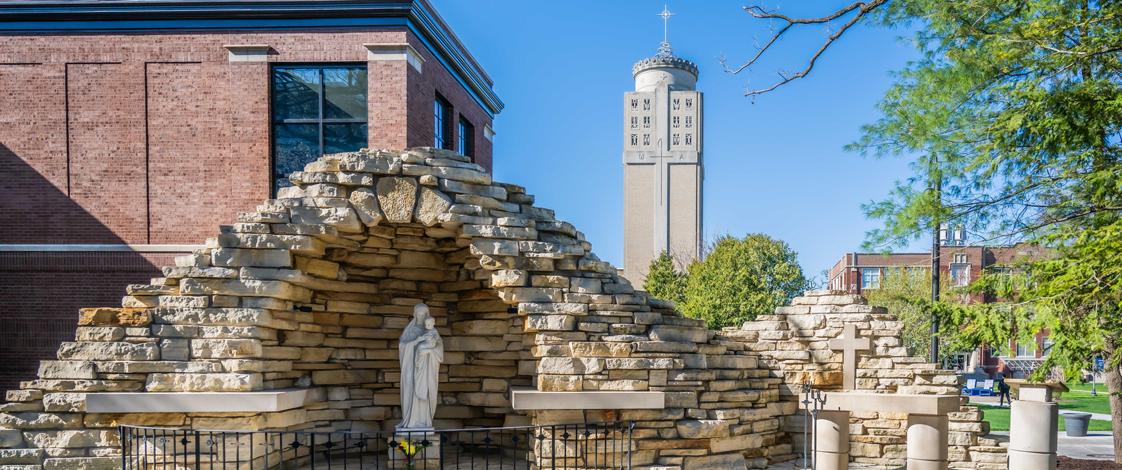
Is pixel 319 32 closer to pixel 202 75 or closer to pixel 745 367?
pixel 202 75

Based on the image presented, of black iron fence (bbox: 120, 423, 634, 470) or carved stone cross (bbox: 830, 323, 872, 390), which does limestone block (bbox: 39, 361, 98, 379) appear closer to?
black iron fence (bbox: 120, 423, 634, 470)

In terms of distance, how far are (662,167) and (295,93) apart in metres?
50.3

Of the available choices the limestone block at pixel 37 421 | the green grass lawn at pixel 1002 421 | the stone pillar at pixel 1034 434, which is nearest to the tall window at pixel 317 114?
the limestone block at pixel 37 421

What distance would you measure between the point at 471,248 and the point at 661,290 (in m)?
20.5

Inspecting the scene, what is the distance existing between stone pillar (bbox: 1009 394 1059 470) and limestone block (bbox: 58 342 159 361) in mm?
9963

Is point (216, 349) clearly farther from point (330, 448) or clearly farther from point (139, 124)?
point (139, 124)

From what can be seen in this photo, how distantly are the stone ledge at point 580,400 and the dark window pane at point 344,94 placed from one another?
7.04 meters

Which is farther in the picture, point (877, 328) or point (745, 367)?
point (877, 328)

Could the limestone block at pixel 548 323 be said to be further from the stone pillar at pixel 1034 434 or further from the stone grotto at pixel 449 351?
the stone pillar at pixel 1034 434

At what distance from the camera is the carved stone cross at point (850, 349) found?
31.4ft

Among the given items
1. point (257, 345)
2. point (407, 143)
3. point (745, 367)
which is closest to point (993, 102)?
point (745, 367)

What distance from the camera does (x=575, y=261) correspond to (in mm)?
8406

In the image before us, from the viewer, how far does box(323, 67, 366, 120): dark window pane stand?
40.5 feet

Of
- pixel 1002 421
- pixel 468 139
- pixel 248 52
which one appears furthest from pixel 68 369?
pixel 1002 421
